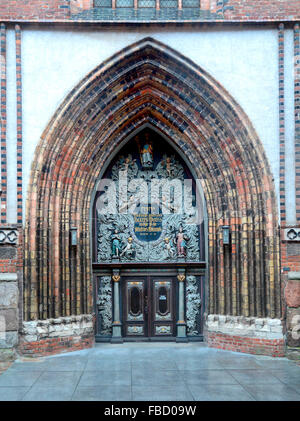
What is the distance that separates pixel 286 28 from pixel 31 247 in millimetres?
6881

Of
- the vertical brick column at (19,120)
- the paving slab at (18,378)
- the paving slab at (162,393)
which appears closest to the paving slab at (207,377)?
the paving slab at (162,393)

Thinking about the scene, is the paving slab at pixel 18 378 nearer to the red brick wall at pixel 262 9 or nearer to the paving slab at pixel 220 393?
the paving slab at pixel 220 393

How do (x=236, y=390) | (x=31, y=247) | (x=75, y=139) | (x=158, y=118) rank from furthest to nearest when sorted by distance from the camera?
(x=158, y=118) → (x=75, y=139) → (x=31, y=247) → (x=236, y=390)

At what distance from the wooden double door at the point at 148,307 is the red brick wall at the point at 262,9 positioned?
5.96 m

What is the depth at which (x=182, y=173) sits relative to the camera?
11.2 meters

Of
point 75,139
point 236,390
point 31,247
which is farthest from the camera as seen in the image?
point 75,139

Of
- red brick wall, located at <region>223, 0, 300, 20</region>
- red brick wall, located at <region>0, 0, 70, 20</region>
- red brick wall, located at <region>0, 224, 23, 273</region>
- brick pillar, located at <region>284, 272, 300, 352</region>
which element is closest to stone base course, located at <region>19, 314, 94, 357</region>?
red brick wall, located at <region>0, 224, 23, 273</region>

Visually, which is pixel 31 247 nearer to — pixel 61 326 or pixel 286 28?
pixel 61 326

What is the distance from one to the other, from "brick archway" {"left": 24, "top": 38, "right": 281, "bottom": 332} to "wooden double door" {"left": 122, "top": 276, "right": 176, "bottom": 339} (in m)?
0.95

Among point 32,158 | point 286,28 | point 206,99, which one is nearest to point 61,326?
point 32,158

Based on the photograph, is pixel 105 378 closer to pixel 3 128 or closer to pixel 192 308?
pixel 192 308

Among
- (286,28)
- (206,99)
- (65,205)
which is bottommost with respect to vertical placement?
(65,205)

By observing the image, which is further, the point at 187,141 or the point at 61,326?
the point at 187,141

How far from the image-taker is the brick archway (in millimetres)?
9766
